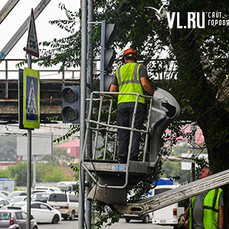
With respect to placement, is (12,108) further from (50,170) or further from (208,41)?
(50,170)

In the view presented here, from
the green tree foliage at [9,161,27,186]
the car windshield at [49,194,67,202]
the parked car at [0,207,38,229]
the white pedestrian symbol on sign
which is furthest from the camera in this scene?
the green tree foliage at [9,161,27,186]

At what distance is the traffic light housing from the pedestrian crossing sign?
536mm

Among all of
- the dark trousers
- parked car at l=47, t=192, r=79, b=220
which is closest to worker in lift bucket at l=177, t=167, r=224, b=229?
the dark trousers

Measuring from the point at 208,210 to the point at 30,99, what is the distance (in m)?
3.48

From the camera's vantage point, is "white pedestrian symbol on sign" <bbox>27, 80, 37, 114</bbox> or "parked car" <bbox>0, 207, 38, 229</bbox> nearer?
"white pedestrian symbol on sign" <bbox>27, 80, 37, 114</bbox>

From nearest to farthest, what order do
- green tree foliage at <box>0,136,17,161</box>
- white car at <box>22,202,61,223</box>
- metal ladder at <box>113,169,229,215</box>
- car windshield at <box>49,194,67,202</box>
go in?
1. metal ladder at <box>113,169,229,215</box>
2. white car at <box>22,202,61,223</box>
3. car windshield at <box>49,194,67,202</box>
4. green tree foliage at <box>0,136,17,161</box>

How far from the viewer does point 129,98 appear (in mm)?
6141

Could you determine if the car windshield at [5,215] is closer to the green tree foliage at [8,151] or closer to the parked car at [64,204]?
the parked car at [64,204]

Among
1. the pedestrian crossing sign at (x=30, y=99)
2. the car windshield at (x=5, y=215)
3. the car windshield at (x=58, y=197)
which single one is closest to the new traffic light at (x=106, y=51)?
the pedestrian crossing sign at (x=30, y=99)

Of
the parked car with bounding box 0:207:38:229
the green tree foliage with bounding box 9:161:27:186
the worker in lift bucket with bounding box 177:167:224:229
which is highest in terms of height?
the worker in lift bucket with bounding box 177:167:224:229

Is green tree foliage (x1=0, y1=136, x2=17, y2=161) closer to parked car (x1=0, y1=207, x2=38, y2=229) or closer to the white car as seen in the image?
the white car

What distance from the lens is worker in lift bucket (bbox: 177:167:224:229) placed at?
5.95 meters

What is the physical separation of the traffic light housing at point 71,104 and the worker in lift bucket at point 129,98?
118cm

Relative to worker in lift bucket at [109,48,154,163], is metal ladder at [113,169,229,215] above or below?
below
